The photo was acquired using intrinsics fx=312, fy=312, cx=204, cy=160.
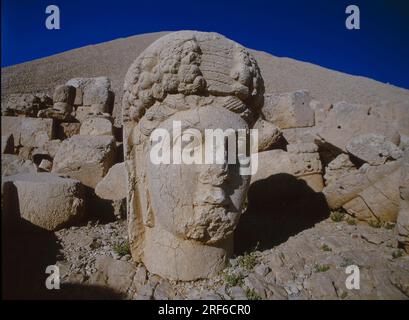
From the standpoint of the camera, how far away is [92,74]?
13516mm

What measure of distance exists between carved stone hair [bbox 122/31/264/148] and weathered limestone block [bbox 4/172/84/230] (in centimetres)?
127

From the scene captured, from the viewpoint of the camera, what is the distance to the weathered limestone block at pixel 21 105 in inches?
223

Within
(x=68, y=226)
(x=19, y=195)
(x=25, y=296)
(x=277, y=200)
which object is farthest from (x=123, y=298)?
(x=277, y=200)

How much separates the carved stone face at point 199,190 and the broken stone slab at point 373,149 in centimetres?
243

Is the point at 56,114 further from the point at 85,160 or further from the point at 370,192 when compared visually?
the point at 370,192

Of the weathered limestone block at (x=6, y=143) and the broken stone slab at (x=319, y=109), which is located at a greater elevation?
the broken stone slab at (x=319, y=109)

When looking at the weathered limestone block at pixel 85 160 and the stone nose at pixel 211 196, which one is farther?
the weathered limestone block at pixel 85 160

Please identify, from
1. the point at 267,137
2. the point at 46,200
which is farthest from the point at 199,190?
the point at 267,137

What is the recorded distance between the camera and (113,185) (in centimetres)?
405

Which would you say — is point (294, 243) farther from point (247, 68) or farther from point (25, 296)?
point (25, 296)

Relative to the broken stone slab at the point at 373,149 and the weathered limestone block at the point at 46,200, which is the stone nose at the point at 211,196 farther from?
the broken stone slab at the point at 373,149

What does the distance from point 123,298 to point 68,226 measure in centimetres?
126

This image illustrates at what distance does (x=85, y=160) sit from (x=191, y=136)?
2.57m

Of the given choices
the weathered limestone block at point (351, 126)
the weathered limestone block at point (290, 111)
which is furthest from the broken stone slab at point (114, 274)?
the weathered limestone block at point (290, 111)
